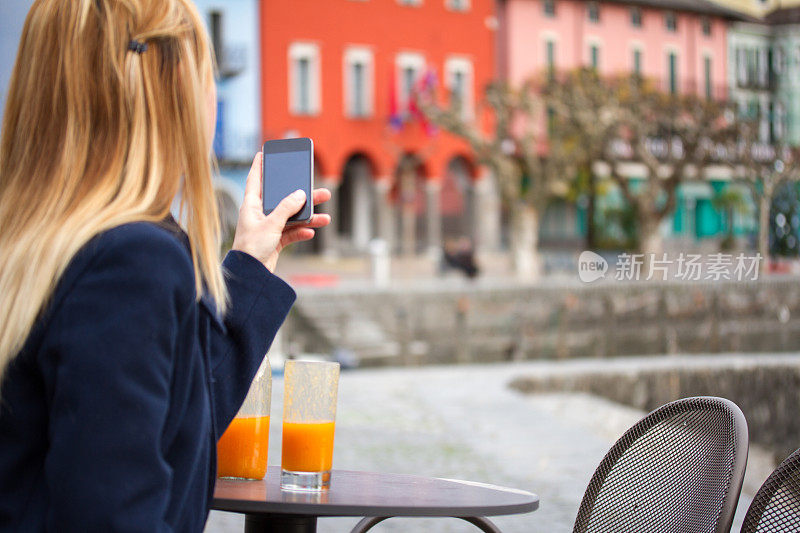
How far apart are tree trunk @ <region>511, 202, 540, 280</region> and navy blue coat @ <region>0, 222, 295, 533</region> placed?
65.1 feet

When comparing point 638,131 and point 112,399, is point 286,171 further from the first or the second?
point 638,131

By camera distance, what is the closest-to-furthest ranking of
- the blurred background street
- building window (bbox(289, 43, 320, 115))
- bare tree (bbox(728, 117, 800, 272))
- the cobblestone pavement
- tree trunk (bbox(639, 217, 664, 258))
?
the cobblestone pavement
the blurred background street
bare tree (bbox(728, 117, 800, 272))
tree trunk (bbox(639, 217, 664, 258))
building window (bbox(289, 43, 320, 115))

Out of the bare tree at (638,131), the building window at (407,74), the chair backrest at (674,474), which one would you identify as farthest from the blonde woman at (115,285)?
the building window at (407,74)

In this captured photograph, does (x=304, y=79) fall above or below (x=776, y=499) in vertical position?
above

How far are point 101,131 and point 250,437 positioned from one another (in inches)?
20.5

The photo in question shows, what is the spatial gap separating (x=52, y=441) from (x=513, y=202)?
20220 millimetres

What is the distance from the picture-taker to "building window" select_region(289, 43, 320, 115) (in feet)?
76.4

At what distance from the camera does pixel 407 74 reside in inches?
973

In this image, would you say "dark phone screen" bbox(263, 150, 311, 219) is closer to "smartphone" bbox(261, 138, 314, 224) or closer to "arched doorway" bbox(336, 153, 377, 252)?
"smartphone" bbox(261, 138, 314, 224)

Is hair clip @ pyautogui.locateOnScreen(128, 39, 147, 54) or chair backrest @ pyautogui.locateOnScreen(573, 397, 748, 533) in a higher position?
hair clip @ pyautogui.locateOnScreen(128, 39, 147, 54)

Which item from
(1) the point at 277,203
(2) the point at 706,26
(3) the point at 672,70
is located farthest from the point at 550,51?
(1) the point at 277,203

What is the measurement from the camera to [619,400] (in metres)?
11.2

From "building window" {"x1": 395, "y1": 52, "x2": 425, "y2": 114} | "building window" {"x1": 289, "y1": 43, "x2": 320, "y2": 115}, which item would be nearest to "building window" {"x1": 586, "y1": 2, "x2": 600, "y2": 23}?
"building window" {"x1": 395, "y1": 52, "x2": 425, "y2": 114}

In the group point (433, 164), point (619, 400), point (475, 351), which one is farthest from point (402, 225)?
point (619, 400)
